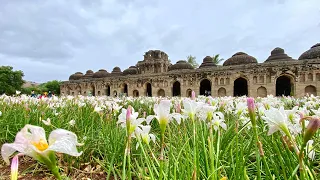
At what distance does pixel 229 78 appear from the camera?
81.6 ft

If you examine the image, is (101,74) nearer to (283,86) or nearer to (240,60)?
(240,60)

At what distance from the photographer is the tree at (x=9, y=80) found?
127ft

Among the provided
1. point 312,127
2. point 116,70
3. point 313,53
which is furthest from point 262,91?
point 116,70

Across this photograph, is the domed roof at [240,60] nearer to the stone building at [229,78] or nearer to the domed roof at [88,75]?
the stone building at [229,78]

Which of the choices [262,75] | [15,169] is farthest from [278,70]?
[15,169]

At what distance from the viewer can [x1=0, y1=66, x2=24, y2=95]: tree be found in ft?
127

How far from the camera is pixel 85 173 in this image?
9.23 feet

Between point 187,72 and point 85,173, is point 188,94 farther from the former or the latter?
point 85,173

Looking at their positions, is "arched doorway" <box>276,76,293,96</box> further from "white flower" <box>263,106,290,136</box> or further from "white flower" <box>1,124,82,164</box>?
"white flower" <box>1,124,82,164</box>

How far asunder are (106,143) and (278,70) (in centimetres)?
2385

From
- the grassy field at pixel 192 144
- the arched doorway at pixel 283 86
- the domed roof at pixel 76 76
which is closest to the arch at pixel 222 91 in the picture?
the arched doorway at pixel 283 86

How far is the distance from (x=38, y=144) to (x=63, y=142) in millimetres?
108

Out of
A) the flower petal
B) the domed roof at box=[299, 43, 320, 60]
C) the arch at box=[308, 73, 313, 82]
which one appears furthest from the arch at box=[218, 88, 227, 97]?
the flower petal

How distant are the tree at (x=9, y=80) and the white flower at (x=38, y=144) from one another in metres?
46.8
